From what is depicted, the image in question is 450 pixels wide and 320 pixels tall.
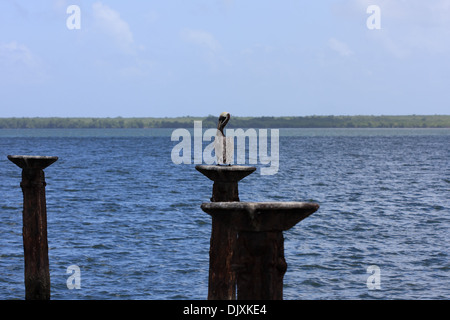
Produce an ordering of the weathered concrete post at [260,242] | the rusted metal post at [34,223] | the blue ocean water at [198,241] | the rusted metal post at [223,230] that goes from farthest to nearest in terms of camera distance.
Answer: the blue ocean water at [198,241]
the rusted metal post at [34,223]
the rusted metal post at [223,230]
the weathered concrete post at [260,242]

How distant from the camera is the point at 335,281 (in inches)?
711

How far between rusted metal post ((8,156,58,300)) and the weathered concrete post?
6.11 m

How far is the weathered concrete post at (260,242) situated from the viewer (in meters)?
5.23

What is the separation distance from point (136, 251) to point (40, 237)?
35.7 ft

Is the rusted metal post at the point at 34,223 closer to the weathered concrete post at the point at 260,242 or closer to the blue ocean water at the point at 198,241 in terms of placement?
the blue ocean water at the point at 198,241

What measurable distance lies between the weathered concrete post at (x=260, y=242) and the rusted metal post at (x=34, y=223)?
6110 millimetres

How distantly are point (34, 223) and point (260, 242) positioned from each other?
6653 millimetres

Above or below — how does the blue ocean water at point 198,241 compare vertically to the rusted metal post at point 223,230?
below

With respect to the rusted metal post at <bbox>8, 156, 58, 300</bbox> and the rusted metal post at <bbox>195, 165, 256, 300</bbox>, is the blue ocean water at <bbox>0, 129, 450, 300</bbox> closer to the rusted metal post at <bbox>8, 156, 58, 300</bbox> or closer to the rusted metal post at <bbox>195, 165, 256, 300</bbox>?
the rusted metal post at <bbox>8, 156, 58, 300</bbox>

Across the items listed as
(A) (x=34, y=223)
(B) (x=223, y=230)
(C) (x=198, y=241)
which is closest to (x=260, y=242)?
(B) (x=223, y=230)

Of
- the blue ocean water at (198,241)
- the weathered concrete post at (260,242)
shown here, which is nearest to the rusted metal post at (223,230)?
the weathered concrete post at (260,242)

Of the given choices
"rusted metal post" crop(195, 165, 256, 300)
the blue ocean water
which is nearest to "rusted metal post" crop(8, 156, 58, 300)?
"rusted metal post" crop(195, 165, 256, 300)

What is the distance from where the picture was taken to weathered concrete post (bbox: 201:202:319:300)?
523 cm

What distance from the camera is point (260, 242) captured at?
532 cm
